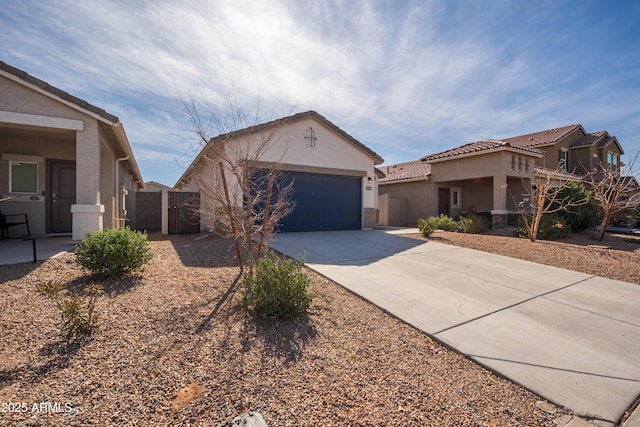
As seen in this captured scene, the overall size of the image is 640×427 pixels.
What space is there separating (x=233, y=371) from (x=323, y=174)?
10350 millimetres

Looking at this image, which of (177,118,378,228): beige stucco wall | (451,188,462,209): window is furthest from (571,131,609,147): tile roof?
(177,118,378,228): beige stucco wall

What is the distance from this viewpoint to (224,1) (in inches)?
241

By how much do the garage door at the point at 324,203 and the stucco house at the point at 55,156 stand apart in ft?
19.6

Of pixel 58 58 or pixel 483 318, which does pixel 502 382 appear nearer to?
pixel 483 318

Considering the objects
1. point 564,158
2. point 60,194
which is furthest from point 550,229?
point 60,194

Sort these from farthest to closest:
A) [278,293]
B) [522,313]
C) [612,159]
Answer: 1. [612,159]
2. [522,313]
3. [278,293]

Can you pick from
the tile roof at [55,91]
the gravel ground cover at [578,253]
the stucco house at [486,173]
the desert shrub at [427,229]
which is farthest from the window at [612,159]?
the tile roof at [55,91]

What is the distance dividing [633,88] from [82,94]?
61.8 ft

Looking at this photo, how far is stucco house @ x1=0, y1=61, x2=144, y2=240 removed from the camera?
6738 mm

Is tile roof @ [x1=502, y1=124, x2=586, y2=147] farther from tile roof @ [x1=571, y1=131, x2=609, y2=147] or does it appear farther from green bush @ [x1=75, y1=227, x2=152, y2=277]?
green bush @ [x1=75, y1=227, x2=152, y2=277]

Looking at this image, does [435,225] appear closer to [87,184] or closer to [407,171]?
[407,171]

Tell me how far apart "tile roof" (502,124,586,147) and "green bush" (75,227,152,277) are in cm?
2328

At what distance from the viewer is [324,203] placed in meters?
12.6

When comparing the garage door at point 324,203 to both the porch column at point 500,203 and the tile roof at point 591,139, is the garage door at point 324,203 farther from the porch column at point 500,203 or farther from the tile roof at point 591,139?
the tile roof at point 591,139
